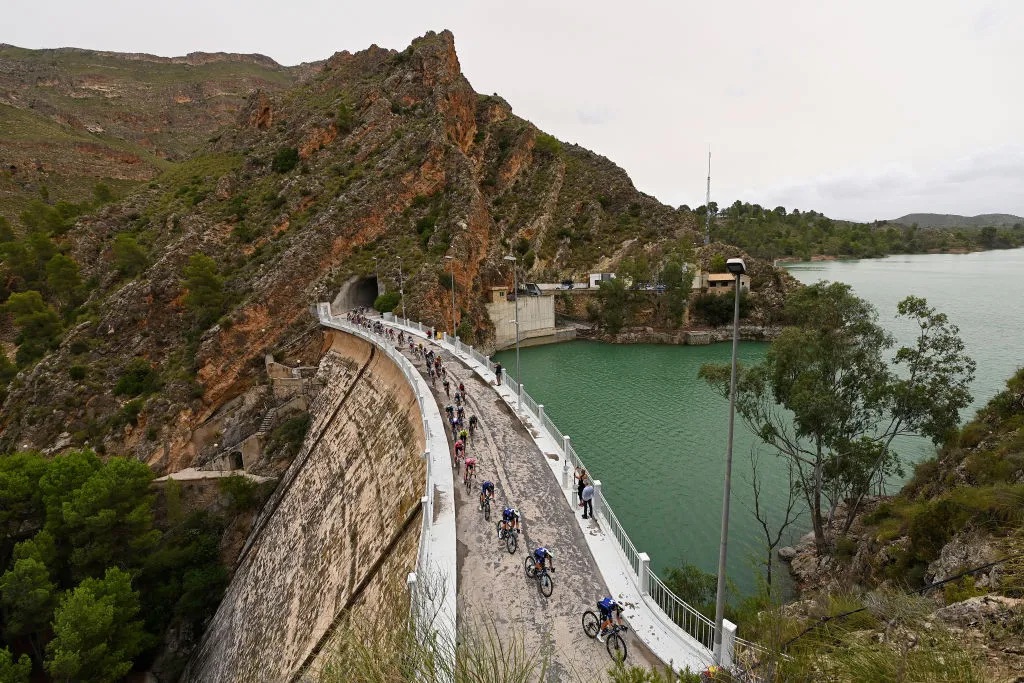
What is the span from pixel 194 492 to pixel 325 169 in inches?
1620

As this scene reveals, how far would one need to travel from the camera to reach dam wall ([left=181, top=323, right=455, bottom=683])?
543 inches

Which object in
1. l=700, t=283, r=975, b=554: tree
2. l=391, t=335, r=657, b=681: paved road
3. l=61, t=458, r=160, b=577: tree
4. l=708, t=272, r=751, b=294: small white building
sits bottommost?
l=61, t=458, r=160, b=577: tree

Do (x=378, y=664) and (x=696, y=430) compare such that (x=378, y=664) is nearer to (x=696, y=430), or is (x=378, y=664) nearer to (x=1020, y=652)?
(x=1020, y=652)

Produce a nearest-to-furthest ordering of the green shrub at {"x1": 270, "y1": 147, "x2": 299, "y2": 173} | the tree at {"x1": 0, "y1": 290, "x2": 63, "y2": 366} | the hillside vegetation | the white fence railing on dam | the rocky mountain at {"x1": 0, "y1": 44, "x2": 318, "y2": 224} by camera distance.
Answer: the white fence railing on dam
the tree at {"x1": 0, "y1": 290, "x2": 63, "y2": 366}
the green shrub at {"x1": 270, "y1": 147, "x2": 299, "y2": 173}
the rocky mountain at {"x1": 0, "y1": 44, "x2": 318, "y2": 224}
the hillside vegetation

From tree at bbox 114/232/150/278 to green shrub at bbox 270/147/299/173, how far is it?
732 inches

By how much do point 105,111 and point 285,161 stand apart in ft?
241

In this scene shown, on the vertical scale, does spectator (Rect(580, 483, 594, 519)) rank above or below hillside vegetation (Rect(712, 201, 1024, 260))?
below

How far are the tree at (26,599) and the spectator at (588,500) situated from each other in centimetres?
1917

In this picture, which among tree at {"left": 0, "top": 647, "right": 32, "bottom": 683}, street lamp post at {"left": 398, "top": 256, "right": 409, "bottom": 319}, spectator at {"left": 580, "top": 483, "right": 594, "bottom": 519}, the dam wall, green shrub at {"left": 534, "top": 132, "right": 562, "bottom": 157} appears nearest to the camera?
spectator at {"left": 580, "top": 483, "right": 594, "bottom": 519}

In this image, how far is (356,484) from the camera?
20.7m

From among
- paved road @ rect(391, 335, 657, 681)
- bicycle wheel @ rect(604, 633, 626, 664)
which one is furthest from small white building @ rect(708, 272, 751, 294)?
bicycle wheel @ rect(604, 633, 626, 664)

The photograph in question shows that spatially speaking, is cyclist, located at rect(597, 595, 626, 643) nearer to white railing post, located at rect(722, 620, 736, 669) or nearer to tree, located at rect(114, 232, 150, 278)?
white railing post, located at rect(722, 620, 736, 669)

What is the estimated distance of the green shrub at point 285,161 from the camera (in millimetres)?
58178

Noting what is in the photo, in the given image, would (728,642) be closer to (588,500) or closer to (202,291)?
(588,500)
